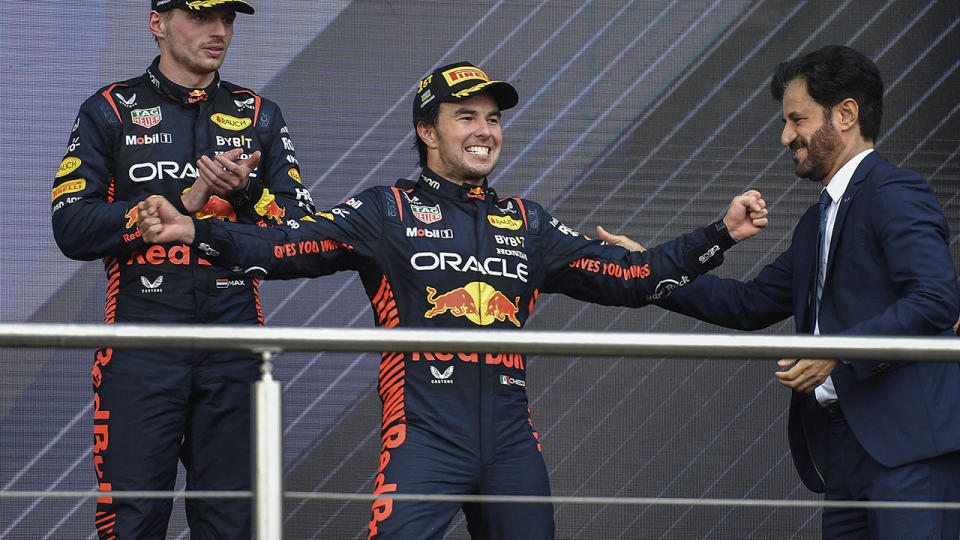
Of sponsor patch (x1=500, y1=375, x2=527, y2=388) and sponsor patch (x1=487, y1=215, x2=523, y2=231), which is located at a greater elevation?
sponsor patch (x1=487, y1=215, x2=523, y2=231)

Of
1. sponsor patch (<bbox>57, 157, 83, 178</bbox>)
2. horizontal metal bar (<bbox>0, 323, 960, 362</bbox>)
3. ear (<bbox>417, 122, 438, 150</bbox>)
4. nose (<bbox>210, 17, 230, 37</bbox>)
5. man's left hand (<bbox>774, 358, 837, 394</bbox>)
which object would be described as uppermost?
nose (<bbox>210, 17, 230, 37</bbox>)

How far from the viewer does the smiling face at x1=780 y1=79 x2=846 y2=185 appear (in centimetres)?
249

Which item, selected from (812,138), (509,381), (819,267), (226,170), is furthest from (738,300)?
(226,170)

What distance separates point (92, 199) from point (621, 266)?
3.41 ft

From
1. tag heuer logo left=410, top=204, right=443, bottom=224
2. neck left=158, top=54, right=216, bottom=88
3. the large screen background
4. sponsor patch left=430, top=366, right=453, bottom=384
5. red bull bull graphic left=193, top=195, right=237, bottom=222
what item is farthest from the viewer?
the large screen background

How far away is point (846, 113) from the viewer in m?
2.50

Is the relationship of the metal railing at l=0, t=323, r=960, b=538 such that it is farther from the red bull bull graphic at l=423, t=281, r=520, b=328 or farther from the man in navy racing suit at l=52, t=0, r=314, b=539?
the man in navy racing suit at l=52, t=0, r=314, b=539

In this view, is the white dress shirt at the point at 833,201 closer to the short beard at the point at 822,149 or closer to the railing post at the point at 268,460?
the short beard at the point at 822,149

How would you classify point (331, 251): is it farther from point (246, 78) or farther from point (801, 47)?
point (801, 47)

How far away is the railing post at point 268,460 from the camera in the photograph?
1.61 meters

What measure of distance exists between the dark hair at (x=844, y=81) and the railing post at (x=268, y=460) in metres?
1.36

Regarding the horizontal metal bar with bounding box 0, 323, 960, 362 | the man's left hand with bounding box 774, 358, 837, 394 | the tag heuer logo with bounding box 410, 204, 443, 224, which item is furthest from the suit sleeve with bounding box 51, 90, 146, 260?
the man's left hand with bounding box 774, 358, 837, 394

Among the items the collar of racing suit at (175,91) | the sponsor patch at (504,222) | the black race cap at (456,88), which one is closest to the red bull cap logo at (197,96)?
the collar of racing suit at (175,91)

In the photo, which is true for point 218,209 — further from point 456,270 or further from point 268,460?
point 268,460
